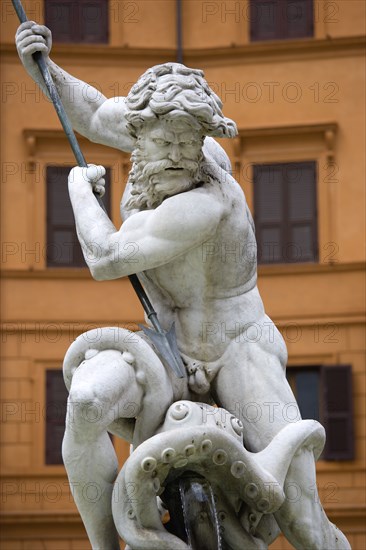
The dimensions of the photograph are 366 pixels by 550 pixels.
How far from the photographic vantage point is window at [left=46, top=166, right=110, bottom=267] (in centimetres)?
3844

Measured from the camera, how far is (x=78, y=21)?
3956 cm

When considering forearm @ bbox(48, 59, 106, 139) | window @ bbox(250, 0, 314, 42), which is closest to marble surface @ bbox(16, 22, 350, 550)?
forearm @ bbox(48, 59, 106, 139)

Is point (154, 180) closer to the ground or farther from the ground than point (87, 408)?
farther from the ground

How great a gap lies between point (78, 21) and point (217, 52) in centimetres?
257

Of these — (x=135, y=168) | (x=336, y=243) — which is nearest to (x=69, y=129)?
(x=135, y=168)

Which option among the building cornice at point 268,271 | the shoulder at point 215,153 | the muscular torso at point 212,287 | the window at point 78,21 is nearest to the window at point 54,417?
the building cornice at point 268,271

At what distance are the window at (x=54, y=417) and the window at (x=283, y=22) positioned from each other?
6.99 m

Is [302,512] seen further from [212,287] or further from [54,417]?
[54,417]

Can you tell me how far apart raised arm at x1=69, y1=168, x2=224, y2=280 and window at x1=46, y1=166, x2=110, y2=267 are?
2683 centimetres

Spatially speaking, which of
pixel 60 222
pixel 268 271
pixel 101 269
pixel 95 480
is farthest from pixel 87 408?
pixel 60 222

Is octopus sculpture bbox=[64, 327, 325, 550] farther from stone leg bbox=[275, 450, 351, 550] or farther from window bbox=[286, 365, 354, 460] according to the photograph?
window bbox=[286, 365, 354, 460]

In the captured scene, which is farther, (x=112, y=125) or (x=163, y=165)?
(x=112, y=125)

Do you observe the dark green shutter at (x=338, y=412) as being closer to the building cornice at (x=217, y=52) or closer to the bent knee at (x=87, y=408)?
the building cornice at (x=217, y=52)

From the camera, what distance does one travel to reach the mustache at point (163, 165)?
1149 cm
